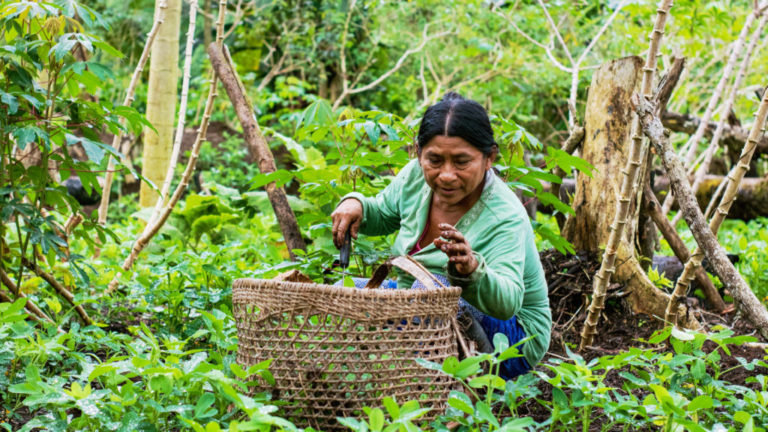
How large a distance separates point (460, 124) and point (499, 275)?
1.42 ft

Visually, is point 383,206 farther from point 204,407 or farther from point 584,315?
point 584,315

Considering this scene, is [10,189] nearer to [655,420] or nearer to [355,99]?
[655,420]

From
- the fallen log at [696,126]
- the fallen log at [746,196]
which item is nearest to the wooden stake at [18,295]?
the fallen log at [696,126]

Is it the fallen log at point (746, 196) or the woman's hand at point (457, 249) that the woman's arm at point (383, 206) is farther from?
the fallen log at point (746, 196)

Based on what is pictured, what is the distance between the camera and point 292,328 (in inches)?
70.4

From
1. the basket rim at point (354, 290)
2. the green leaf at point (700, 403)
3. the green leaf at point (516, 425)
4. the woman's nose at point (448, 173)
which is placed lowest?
the green leaf at point (700, 403)

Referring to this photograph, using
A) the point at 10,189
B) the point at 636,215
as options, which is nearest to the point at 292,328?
the point at 10,189

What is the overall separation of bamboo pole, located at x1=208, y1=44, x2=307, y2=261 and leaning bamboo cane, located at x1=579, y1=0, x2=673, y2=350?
1.27 m

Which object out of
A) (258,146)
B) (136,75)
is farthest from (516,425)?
(136,75)

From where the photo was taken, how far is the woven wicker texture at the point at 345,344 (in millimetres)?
1729

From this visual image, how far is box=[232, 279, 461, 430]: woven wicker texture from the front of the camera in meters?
1.73

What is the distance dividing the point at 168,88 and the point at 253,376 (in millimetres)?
3326

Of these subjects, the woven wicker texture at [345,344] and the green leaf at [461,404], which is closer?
the green leaf at [461,404]

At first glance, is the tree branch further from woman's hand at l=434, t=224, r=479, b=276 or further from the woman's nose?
woman's hand at l=434, t=224, r=479, b=276
